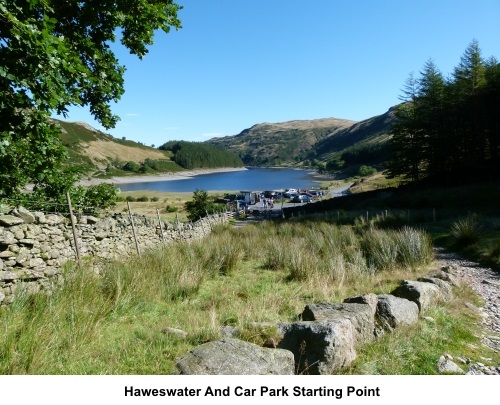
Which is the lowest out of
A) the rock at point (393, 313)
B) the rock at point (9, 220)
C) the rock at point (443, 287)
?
the rock at point (443, 287)

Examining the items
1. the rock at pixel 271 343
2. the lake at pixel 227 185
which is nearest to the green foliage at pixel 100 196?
the rock at pixel 271 343

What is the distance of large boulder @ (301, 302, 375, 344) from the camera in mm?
3732

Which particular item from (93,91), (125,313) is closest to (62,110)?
(93,91)

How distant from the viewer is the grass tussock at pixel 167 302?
306 cm

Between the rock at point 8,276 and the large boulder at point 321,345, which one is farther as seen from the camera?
the rock at point 8,276

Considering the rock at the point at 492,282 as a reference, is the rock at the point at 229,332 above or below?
above

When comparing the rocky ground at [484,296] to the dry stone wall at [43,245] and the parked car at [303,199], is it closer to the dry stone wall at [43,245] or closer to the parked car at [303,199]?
the dry stone wall at [43,245]

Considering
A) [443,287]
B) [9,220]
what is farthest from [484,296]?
[9,220]

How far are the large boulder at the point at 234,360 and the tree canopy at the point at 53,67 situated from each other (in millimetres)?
3441

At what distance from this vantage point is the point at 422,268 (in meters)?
7.95

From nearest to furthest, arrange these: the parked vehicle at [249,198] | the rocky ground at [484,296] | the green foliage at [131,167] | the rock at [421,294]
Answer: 1. the rocky ground at [484,296]
2. the rock at [421,294]
3. the parked vehicle at [249,198]
4. the green foliage at [131,167]

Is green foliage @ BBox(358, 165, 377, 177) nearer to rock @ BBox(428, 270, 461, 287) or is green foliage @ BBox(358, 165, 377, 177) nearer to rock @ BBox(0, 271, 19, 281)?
rock @ BBox(428, 270, 461, 287)

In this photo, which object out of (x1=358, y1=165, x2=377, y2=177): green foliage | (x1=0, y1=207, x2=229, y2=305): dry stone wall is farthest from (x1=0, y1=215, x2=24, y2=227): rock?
(x1=358, y1=165, x2=377, y2=177): green foliage
